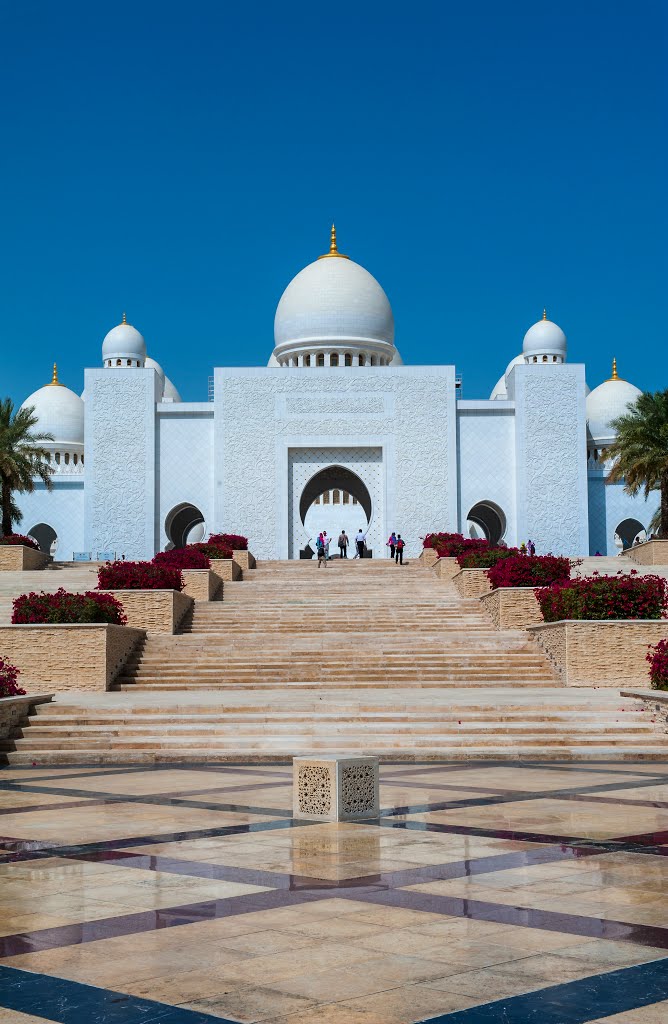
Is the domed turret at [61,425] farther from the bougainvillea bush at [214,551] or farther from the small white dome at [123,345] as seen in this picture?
the bougainvillea bush at [214,551]

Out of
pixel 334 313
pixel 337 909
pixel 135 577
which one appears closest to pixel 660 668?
pixel 135 577

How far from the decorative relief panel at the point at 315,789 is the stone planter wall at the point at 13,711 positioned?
4.63 meters

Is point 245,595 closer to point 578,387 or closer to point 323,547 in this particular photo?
point 323,547

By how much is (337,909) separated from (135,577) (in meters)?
13.2

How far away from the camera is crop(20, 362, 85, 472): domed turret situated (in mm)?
43469

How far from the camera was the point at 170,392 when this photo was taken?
4822 centimetres

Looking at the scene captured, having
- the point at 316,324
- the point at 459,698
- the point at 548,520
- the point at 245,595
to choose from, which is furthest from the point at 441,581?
the point at 316,324

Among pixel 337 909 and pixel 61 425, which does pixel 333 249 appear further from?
pixel 337 909

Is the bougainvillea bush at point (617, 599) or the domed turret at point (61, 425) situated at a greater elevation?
the domed turret at point (61, 425)

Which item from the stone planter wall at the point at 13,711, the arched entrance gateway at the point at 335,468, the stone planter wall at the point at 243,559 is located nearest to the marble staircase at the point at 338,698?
the stone planter wall at the point at 13,711

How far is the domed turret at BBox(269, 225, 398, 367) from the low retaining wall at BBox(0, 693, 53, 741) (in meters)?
27.2

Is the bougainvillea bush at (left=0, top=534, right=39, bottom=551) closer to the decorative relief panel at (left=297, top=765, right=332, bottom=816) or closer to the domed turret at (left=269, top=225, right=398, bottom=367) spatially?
the domed turret at (left=269, top=225, right=398, bottom=367)

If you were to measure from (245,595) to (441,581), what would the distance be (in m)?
3.94

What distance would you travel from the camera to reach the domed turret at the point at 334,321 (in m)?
37.7
